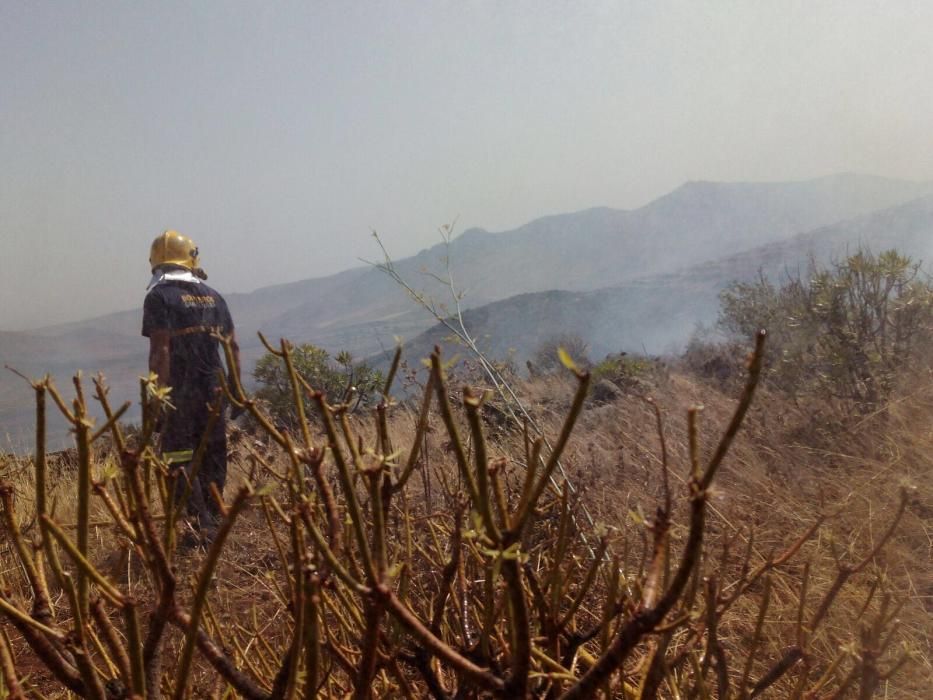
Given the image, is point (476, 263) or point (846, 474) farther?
point (476, 263)

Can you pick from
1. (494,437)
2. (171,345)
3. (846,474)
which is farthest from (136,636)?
(494,437)

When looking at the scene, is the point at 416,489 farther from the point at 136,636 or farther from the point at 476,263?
the point at 476,263

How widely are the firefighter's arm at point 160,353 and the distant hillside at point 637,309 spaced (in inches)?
662

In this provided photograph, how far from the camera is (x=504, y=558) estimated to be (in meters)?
0.50

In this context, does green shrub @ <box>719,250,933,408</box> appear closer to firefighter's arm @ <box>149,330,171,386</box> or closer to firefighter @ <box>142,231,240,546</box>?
firefighter @ <box>142,231,240,546</box>

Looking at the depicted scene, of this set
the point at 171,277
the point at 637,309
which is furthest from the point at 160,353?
the point at 637,309

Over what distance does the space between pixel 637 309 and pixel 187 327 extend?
2577cm

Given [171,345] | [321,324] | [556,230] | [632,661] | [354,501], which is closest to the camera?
[354,501]

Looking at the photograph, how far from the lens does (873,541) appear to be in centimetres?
255

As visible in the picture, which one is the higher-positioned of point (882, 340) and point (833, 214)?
point (833, 214)

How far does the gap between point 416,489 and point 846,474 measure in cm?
216

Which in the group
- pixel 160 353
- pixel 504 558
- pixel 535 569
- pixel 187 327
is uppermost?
pixel 187 327

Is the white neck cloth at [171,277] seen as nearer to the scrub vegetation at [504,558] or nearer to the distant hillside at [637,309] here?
the scrub vegetation at [504,558]

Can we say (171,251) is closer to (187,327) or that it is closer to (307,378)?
(187,327)
